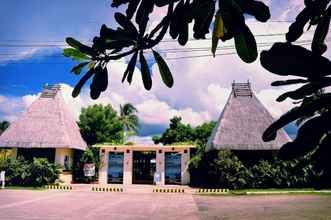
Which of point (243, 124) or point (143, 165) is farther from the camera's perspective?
point (143, 165)

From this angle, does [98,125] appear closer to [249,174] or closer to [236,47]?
[249,174]

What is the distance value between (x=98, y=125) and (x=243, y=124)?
12.0m

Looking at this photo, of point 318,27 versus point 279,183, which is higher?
point 318,27

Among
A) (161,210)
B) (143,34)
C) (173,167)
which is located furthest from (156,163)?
(143,34)

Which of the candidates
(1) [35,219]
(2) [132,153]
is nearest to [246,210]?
(1) [35,219]

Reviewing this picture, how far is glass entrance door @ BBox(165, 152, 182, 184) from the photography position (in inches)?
917

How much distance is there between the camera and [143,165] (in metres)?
26.6

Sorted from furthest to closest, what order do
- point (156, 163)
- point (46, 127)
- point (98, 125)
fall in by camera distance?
point (98, 125)
point (156, 163)
point (46, 127)

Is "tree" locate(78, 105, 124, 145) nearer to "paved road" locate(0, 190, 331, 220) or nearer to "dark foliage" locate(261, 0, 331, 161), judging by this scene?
"paved road" locate(0, 190, 331, 220)

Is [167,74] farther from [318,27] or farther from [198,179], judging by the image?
[198,179]

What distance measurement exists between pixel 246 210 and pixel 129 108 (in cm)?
3635

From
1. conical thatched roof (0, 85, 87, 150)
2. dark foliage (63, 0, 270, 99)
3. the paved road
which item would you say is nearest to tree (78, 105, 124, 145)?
conical thatched roof (0, 85, 87, 150)

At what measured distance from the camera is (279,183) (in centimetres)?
1867

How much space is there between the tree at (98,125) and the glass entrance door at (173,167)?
6.24 m
